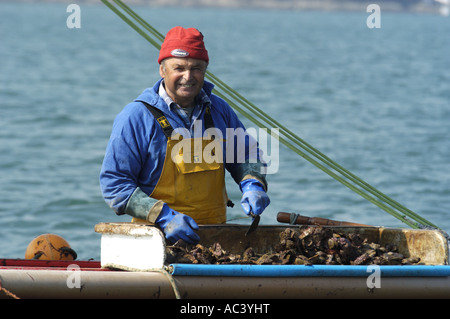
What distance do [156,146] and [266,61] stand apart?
32461 millimetres

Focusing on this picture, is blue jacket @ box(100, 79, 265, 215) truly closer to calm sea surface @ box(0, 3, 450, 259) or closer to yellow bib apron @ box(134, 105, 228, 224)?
yellow bib apron @ box(134, 105, 228, 224)

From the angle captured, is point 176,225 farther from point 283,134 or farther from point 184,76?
point 283,134

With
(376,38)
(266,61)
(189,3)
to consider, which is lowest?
(266,61)

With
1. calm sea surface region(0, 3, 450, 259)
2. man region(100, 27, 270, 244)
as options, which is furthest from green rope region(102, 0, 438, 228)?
calm sea surface region(0, 3, 450, 259)

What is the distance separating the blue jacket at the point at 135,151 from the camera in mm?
4605

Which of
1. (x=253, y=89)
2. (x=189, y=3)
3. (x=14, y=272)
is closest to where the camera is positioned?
(x=14, y=272)

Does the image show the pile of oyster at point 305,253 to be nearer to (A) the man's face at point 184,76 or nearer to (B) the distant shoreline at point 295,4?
(A) the man's face at point 184,76

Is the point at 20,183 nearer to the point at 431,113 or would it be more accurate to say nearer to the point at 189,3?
the point at 431,113

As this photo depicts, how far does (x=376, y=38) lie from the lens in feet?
184

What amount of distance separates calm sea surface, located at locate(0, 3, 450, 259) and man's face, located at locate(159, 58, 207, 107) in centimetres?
490

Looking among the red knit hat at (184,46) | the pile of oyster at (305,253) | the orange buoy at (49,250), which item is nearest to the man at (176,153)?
the red knit hat at (184,46)

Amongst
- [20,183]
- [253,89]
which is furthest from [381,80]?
[20,183]

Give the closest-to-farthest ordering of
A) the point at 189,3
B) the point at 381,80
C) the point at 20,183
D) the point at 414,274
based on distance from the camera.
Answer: the point at 414,274
the point at 20,183
the point at 381,80
the point at 189,3

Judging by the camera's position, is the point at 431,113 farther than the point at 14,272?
Yes
